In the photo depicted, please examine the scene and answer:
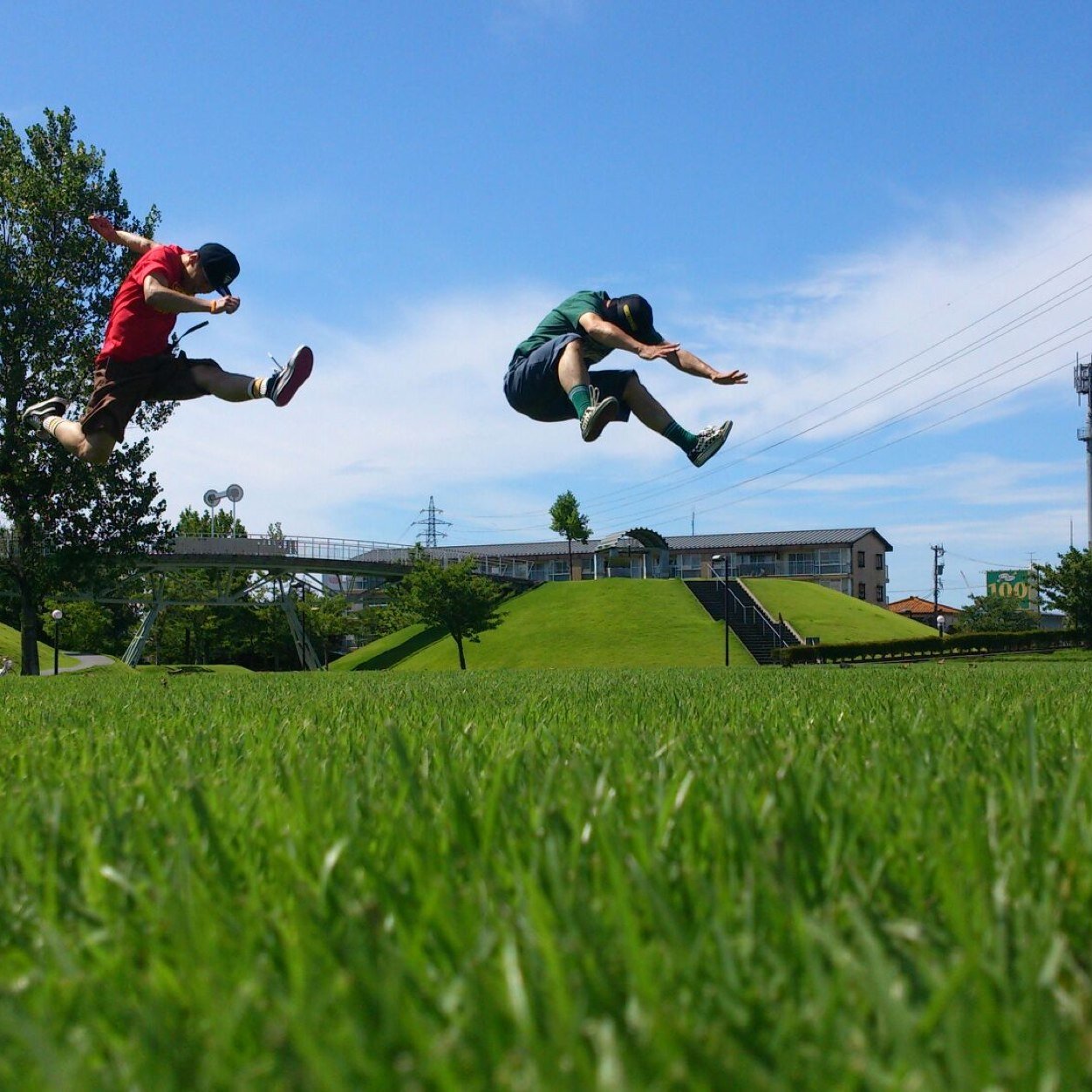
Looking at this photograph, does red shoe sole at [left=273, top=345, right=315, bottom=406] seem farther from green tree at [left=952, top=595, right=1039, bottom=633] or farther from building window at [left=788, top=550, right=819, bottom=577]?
building window at [left=788, top=550, right=819, bottom=577]

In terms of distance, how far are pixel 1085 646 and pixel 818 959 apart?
7102 centimetres

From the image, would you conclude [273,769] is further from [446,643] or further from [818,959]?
[446,643]

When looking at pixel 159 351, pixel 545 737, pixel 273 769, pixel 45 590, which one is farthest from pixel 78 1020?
pixel 45 590

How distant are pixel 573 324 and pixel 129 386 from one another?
363cm

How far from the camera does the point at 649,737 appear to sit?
3.61 meters

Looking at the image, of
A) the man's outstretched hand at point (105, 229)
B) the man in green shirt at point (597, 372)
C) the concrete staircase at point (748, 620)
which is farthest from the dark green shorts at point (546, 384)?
the concrete staircase at point (748, 620)

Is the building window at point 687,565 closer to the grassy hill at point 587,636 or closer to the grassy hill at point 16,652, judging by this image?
the grassy hill at point 587,636

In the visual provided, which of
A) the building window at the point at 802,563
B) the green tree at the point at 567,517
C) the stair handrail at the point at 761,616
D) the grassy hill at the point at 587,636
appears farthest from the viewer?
the building window at the point at 802,563

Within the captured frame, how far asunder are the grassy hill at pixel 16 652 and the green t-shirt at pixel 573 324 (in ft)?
175

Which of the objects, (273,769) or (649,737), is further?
(649,737)

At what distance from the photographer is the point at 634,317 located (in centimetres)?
741

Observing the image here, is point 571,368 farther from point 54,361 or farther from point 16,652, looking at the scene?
point 16,652

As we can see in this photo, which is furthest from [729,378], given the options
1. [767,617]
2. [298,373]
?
[767,617]

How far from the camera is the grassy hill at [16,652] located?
5776cm
